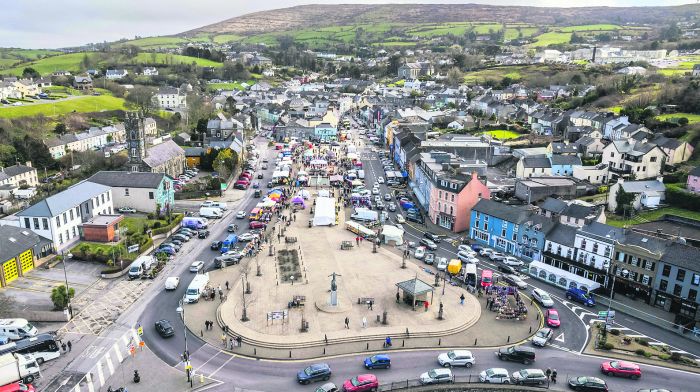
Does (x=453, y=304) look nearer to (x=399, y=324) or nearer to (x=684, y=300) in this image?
(x=399, y=324)

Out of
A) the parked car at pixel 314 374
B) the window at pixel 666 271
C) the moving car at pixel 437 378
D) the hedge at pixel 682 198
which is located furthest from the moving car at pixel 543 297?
the hedge at pixel 682 198

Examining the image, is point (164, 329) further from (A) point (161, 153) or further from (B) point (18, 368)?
(A) point (161, 153)

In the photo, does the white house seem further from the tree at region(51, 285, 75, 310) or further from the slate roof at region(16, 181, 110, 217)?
the tree at region(51, 285, 75, 310)

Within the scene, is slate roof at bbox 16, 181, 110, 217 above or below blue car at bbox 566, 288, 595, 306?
above

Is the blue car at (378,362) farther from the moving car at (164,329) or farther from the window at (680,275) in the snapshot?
the window at (680,275)

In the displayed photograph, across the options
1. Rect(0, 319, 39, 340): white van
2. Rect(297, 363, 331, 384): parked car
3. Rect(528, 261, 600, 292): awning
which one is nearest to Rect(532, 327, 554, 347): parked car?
Rect(528, 261, 600, 292): awning

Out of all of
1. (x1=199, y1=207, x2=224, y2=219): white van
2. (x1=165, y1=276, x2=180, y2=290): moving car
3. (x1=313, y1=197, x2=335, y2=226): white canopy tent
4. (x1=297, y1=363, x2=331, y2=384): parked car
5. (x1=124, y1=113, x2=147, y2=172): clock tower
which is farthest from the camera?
(x1=124, y1=113, x2=147, y2=172): clock tower

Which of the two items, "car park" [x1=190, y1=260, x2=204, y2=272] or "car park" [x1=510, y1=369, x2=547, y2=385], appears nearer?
"car park" [x1=510, y1=369, x2=547, y2=385]

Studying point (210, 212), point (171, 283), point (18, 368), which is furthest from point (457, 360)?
point (210, 212)
